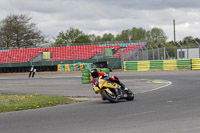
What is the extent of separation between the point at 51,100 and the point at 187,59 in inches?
901

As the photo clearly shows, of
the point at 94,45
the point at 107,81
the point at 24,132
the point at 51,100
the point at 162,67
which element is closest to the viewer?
the point at 24,132

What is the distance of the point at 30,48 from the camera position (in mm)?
53438

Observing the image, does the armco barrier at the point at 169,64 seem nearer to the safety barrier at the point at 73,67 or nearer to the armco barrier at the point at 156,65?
the armco barrier at the point at 156,65

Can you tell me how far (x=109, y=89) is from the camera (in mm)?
12836

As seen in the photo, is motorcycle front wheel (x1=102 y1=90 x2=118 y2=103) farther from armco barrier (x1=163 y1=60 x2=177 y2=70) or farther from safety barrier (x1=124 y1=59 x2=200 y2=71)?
armco barrier (x1=163 y1=60 x2=177 y2=70)

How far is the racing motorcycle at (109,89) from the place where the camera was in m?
12.7

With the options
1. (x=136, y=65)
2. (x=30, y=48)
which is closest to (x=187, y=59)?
(x=136, y=65)

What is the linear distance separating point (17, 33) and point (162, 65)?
43.6 meters

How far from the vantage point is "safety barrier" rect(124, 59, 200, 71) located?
34.5m

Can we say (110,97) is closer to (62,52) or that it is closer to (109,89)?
(109,89)

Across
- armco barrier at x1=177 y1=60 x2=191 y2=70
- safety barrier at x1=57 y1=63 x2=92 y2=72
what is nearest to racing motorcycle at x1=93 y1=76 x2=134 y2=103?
armco barrier at x1=177 y1=60 x2=191 y2=70

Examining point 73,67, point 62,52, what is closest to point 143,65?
point 73,67

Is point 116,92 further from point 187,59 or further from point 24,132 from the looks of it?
point 187,59

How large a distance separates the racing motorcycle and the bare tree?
207 ft
